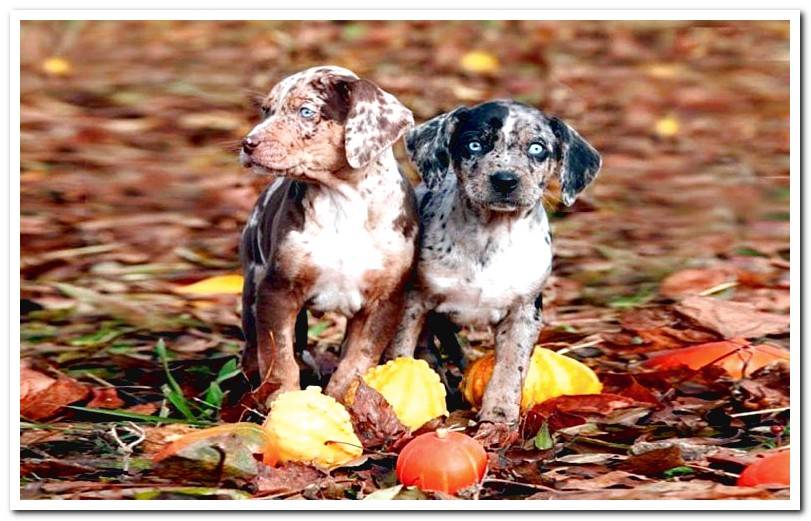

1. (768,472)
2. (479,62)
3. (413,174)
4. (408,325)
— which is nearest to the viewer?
(768,472)

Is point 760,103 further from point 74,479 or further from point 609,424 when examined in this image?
point 74,479

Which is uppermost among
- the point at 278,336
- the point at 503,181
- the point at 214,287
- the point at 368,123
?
the point at 368,123

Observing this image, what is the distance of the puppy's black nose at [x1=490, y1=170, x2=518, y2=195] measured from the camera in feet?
21.4

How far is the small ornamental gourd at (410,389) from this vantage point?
650 cm

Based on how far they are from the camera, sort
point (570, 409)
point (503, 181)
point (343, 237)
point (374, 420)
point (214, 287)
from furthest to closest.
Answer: point (214, 287) < point (570, 409) < point (343, 237) < point (503, 181) < point (374, 420)

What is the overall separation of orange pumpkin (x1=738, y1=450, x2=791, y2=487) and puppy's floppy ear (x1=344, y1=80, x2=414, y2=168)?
205 centimetres

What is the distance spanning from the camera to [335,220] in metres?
→ 6.70

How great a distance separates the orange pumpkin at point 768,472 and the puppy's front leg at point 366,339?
67.4 inches

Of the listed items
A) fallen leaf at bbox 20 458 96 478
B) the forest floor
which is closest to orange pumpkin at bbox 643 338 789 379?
the forest floor

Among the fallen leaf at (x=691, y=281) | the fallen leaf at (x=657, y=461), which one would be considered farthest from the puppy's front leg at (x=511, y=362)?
the fallen leaf at (x=691, y=281)

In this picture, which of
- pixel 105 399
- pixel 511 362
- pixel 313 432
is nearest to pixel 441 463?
pixel 313 432

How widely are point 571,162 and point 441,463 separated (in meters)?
1.72

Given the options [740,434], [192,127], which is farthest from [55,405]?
[192,127]

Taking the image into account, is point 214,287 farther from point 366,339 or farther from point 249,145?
point 249,145
